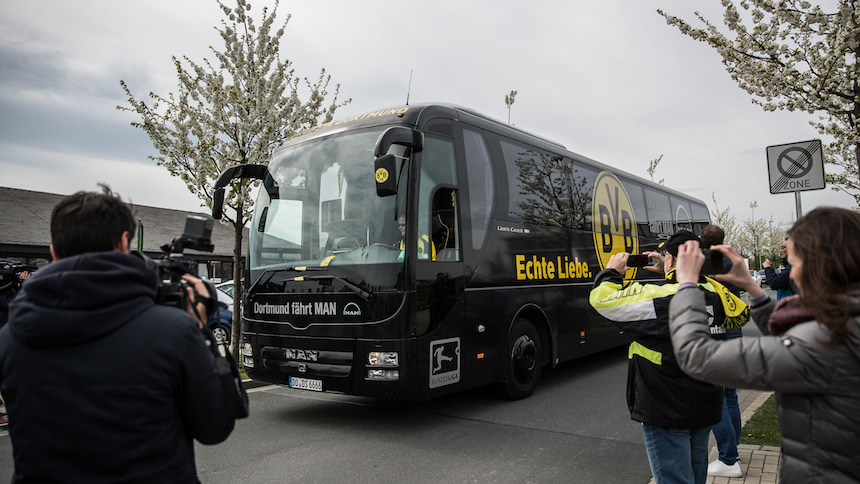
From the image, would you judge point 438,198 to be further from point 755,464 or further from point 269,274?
point 755,464

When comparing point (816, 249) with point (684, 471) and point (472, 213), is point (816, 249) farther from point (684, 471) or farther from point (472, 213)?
point (472, 213)

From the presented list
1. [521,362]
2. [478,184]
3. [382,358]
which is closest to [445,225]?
[478,184]

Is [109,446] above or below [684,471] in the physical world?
above

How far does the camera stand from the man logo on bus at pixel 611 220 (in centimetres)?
980

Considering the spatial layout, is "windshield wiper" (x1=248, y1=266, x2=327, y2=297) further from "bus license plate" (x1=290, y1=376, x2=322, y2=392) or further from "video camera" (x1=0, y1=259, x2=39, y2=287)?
"video camera" (x1=0, y1=259, x2=39, y2=287)

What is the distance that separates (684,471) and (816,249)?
167cm

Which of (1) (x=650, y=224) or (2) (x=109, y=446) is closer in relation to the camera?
(2) (x=109, y=446)

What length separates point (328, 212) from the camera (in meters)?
6.37

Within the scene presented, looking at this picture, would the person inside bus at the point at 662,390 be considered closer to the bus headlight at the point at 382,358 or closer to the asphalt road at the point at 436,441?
the asphalt road at the point at 436,441

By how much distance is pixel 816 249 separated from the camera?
180cm

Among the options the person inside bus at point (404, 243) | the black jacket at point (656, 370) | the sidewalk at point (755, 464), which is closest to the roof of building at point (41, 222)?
the person inside bus at point (404, 243)

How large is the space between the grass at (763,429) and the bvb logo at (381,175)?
4068 millimetres

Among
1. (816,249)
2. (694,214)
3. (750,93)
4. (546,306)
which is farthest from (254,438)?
(694,214)

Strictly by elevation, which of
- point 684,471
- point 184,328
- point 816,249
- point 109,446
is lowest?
point 684,471
